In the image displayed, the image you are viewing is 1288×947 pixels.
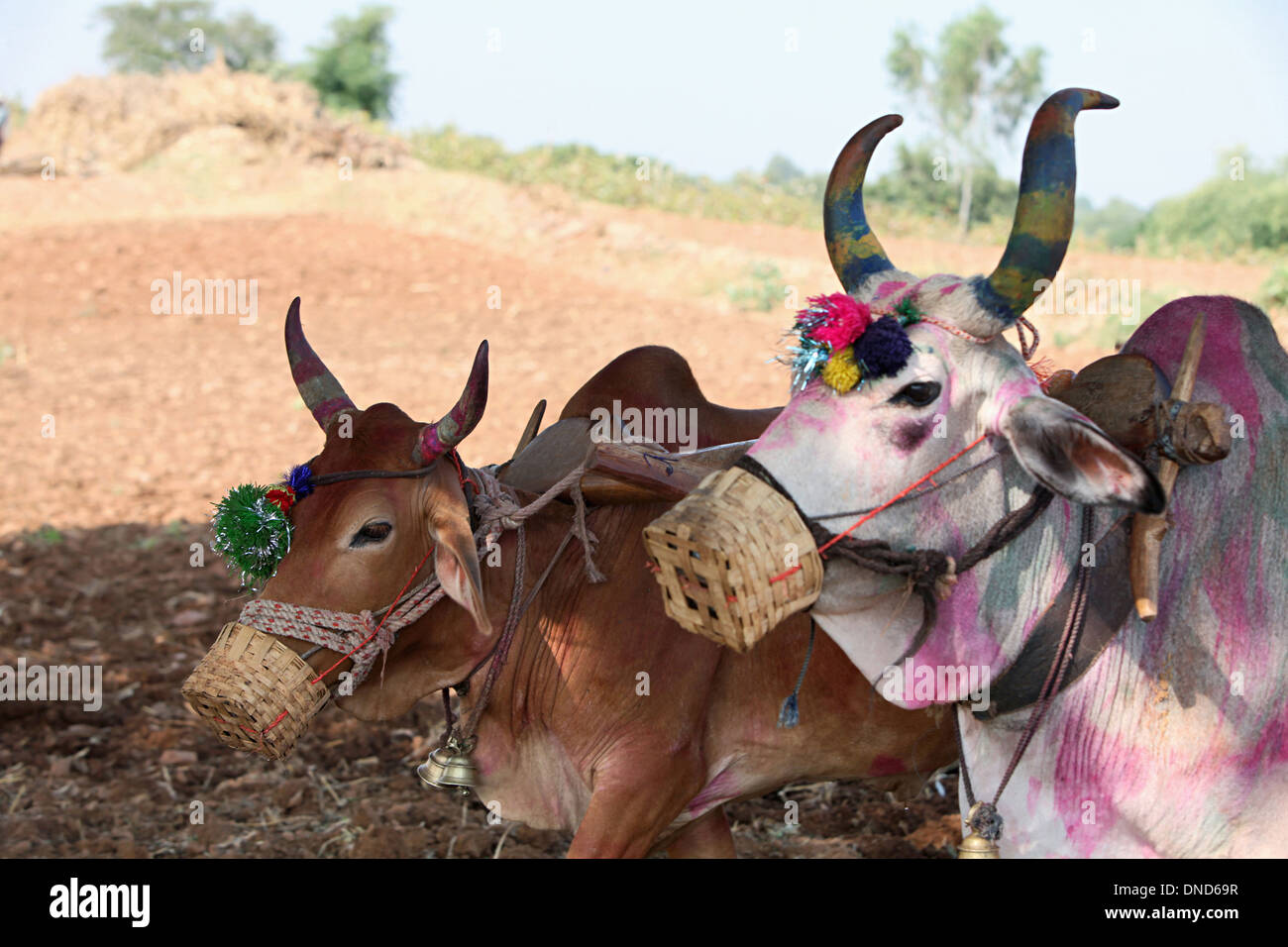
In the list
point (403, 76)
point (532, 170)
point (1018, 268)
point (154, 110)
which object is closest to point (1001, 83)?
point (532, 170)

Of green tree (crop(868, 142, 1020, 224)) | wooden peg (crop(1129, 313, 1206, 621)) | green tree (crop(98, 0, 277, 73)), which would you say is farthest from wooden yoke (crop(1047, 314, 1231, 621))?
green tree (crop(98, 0, 277, 73))

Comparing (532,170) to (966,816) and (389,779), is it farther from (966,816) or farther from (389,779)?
(966,816)

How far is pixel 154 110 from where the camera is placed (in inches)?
880

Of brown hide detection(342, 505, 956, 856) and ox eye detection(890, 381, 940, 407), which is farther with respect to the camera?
brown hide detection(342, 505, 956, 856)

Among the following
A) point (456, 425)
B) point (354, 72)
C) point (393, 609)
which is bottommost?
point (393, 609)

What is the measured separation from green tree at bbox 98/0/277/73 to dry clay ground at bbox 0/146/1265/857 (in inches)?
803

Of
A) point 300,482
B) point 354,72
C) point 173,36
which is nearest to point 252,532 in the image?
point 300,482

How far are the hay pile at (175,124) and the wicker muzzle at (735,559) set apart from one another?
19.4m

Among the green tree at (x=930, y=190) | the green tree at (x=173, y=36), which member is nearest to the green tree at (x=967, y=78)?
the green tree at (x=930, y=190)

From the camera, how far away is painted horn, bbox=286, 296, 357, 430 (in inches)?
130

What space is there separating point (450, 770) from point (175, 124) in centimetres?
2115

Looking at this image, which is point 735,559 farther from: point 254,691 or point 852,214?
point 254,691

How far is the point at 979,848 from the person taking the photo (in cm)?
253

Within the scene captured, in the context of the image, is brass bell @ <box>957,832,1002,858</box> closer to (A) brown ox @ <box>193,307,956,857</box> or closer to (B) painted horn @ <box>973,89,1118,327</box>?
(A) brown ox @ <box>193,307,956,857</box>
